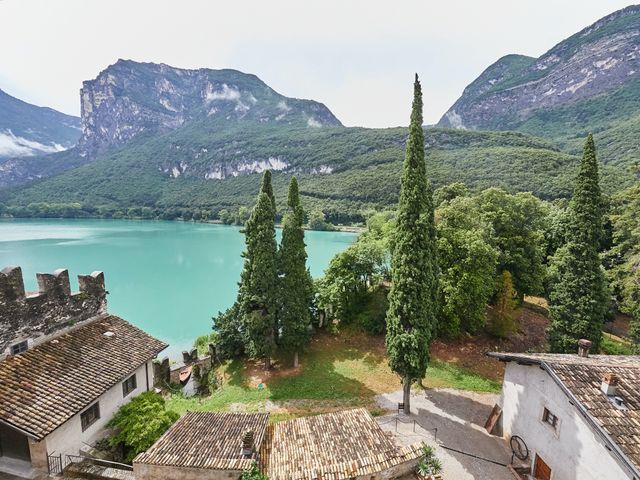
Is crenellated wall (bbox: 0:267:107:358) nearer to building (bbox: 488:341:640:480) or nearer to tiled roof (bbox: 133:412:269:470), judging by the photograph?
tiled roof (bbox: 133:412:269:470)

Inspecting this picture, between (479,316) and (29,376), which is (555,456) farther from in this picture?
(29,376)

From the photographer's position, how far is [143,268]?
50.2m

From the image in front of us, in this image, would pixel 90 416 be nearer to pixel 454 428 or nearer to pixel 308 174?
pixel 454 428

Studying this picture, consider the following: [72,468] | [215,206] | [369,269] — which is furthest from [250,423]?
[215,206]

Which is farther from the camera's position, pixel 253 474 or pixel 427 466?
pixel 427 466

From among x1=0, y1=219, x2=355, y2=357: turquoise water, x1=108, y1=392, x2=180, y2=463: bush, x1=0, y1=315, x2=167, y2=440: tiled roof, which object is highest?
x1=0, y1=315, x2=167, y2=440: tiled roof

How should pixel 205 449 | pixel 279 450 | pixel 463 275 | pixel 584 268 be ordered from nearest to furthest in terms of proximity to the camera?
pixel 205 449 < pixel 279 450 < pixel 584 268 < pixel 463 275

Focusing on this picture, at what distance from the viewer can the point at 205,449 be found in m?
8.38

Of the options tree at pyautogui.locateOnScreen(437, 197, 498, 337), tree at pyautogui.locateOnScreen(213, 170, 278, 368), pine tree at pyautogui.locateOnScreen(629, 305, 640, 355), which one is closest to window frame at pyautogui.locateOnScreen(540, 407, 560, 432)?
tree at pyautogui.locateOnScreen(437, 197, 498, 337)

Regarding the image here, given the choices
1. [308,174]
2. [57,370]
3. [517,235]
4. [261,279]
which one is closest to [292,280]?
[261,279]

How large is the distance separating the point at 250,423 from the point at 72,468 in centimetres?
482

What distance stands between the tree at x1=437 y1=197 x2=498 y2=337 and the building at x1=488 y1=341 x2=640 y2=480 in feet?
22.1

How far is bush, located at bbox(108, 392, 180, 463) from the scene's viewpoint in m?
10.6

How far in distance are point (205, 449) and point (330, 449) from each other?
3.22 m
